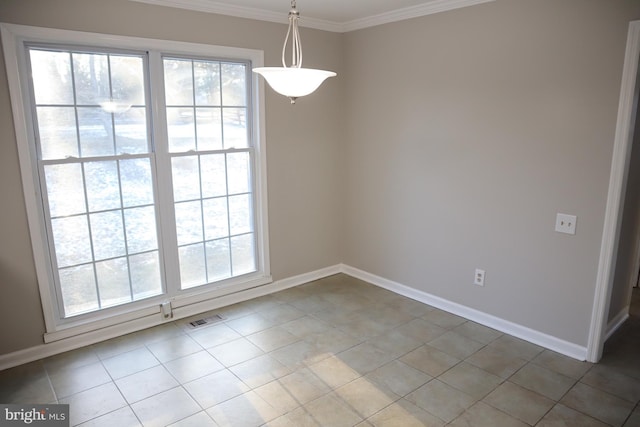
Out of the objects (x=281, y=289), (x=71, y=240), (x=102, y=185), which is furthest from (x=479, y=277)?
(x=71, y=240)

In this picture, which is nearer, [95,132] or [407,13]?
[95,132]

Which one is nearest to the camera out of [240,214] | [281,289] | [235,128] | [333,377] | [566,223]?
[333,377]

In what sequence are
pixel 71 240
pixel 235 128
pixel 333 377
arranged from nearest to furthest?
1. pixel 333 377
2. pixel 71 240
3. pixel 235 128

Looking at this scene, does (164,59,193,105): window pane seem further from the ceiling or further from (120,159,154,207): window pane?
(120,159,154,207): window pane

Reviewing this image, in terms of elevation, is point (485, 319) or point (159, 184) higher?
point (159, 184)

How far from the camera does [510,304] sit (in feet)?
11.1

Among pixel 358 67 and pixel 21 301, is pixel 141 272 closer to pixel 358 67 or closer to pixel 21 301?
pixel 21 301

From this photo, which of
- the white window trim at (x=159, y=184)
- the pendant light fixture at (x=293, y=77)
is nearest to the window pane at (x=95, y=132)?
the white window trim at (x=159, y=184)

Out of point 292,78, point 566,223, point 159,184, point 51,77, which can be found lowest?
point 566,223

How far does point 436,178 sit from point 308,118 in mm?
1372

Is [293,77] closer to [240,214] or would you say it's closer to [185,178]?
[185,178]

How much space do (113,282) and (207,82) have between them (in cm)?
178

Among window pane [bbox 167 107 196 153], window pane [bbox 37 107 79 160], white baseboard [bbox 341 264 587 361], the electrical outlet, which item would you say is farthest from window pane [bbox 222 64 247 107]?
the electrical outlet

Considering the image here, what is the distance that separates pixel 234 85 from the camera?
3750 millimetres
